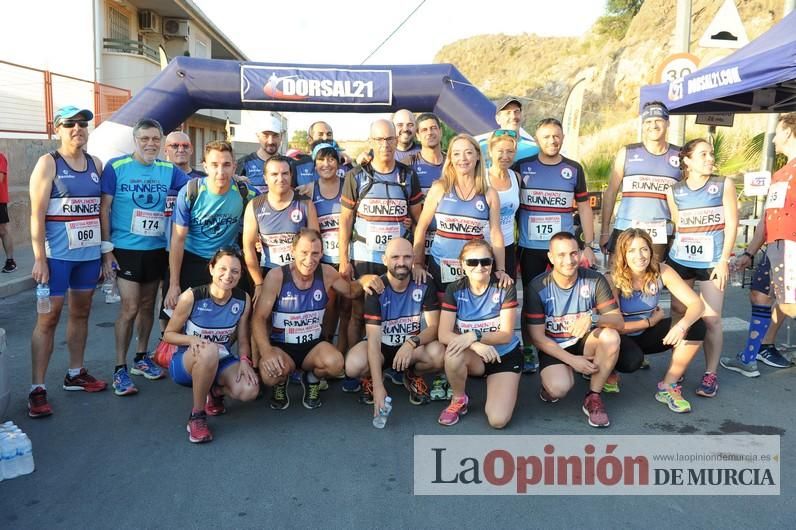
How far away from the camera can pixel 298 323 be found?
4418 mm

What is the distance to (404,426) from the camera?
4.07 metres

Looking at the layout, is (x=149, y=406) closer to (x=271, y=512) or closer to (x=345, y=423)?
(x=345, y=423)

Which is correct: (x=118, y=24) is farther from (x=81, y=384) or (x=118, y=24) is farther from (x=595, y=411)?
(x=595, y=411)

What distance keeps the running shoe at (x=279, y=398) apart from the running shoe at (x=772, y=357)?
13.1 feet

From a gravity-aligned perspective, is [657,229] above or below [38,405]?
above

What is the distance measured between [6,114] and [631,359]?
1155 cm

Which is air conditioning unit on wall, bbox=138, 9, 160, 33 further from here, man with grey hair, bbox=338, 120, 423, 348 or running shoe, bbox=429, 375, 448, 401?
running shoe, bbox=429, 375, 448, 401

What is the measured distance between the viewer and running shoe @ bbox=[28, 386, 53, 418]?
4.12 meters

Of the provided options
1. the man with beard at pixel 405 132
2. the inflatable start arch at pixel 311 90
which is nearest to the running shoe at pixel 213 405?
the man with beard at pixel 405 132

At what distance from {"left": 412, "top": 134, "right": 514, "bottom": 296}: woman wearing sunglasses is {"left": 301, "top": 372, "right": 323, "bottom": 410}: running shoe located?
1053mm

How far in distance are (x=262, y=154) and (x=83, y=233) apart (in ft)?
6.96

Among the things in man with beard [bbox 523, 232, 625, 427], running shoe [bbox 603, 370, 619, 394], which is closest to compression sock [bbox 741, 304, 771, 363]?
running shoe [bbox 603, 370, 619, 394]

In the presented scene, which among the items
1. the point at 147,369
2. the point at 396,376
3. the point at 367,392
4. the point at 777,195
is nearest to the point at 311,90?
the point at 147,369

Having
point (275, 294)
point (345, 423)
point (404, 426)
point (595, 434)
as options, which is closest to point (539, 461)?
point (595, 434)
